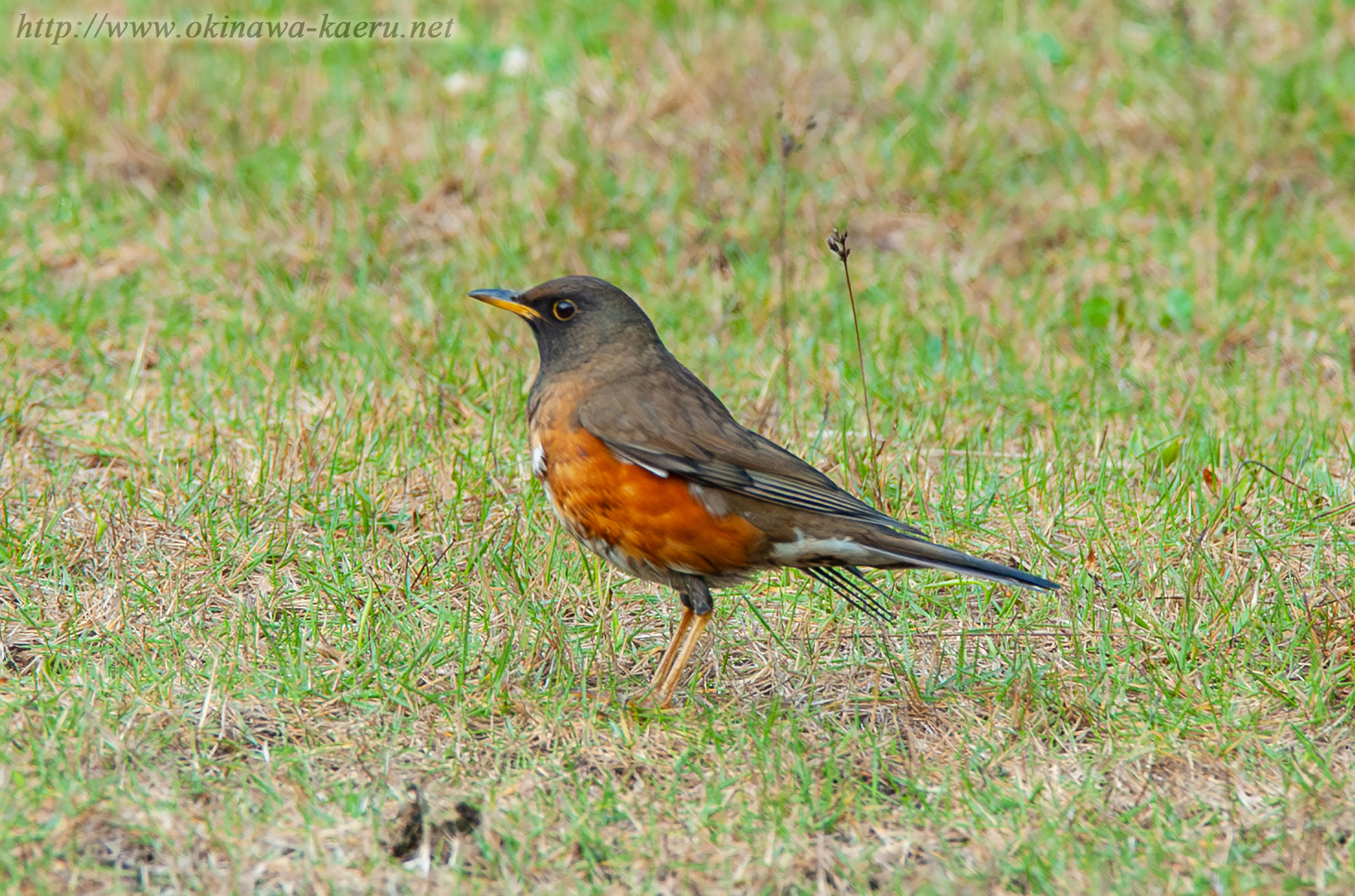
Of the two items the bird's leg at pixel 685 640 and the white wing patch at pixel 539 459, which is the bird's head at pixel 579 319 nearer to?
the white wing patch at pixel 539 459

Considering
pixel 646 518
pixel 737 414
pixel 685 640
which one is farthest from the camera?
pixel 737 414

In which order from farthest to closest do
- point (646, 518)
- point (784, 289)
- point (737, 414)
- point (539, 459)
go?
1. point (784, 289)
2. point (737, 414)
3. point (539, 459)
4. point (646, 518)

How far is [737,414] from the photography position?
6.25 meters

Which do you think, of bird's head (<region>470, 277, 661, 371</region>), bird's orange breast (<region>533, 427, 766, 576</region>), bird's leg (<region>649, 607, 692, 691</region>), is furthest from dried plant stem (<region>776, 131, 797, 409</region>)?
bird's orange breast (<region>533, 427, 766, 576</region>)

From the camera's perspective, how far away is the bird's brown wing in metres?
4.30

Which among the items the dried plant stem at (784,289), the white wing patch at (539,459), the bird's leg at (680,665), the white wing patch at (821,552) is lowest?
the bird's leg at (680,665)

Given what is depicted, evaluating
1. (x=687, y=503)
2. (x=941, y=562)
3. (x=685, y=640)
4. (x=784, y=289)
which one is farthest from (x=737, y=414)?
(x=941, y=562)

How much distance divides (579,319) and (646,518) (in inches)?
31.5

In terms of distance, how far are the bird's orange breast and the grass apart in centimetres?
39

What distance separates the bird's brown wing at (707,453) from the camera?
14.1 ft

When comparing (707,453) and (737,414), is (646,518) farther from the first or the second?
(737,414)

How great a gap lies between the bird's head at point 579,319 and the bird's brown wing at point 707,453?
235 millimetres

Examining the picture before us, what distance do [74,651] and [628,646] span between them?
1.60 meters

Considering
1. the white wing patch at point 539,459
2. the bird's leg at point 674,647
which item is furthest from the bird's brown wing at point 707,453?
the bird's leg at point 674,647
